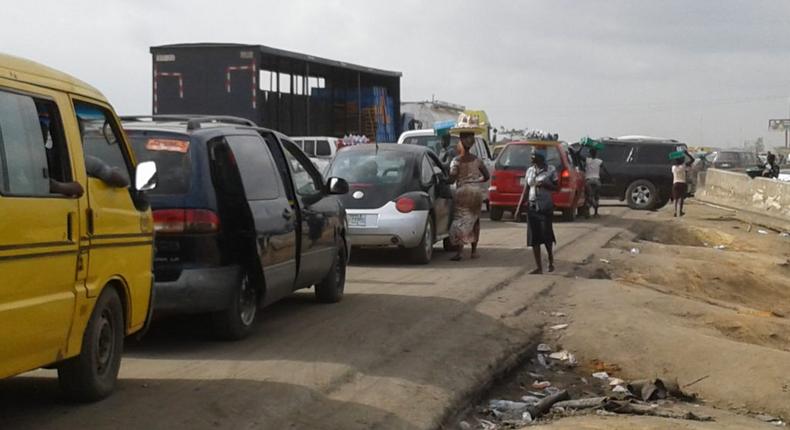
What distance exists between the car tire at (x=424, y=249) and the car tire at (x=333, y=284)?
12.7 ft

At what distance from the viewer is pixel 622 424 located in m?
7.70

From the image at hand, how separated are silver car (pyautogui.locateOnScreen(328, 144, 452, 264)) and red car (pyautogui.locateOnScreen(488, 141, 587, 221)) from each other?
8573 millimetres

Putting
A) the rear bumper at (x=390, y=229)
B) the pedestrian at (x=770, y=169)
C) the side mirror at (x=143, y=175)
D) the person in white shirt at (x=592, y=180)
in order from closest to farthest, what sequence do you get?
the side mirror at (x=143, y=175), the rear bumper at (x=390, y=229), the person in white shirt at (x=592, y=180), the pedestrian at (x=770, y=169)

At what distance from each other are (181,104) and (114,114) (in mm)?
17913

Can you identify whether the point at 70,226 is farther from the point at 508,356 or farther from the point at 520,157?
the point at 520,157

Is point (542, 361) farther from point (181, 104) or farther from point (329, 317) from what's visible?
point (181, 104)

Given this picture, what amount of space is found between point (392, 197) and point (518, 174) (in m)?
9.79

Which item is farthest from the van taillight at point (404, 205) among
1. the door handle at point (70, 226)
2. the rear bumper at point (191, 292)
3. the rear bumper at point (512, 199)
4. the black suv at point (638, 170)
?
the black suv at point (638, 170)

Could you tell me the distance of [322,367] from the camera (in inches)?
329

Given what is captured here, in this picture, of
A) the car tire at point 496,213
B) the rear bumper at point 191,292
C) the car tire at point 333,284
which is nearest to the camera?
the rear bumper at point 191,292

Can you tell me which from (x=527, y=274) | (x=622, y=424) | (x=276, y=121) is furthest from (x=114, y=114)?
(x=276, y=121)

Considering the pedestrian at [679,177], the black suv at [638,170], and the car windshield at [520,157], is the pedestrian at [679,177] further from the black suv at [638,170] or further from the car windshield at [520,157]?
the car windshield at [520,157]

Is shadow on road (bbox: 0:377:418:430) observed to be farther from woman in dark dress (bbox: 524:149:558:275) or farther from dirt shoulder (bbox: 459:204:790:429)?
woman in dark dress (bbox: 524:149:558:275)

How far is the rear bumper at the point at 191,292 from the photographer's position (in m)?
8.61
